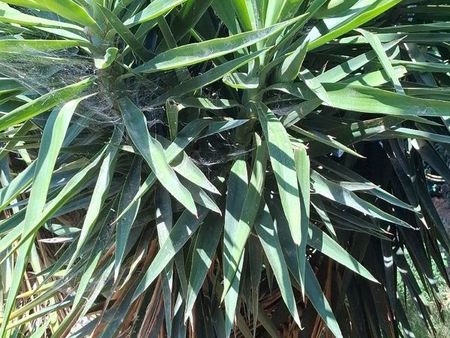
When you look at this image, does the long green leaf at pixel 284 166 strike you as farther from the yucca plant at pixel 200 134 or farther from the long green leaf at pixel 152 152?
the long green leaf at pixel 152 152

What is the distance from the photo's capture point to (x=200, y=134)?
55.7 inches

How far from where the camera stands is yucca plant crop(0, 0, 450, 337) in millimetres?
1238

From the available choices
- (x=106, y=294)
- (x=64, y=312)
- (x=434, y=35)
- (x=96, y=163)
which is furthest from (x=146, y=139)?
Result: (x=64, y=312)

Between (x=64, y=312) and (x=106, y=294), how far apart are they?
0.42m

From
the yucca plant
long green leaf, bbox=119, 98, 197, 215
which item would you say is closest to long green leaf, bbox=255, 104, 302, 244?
the yucca plant

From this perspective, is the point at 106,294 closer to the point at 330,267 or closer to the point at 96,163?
the point at 96,163

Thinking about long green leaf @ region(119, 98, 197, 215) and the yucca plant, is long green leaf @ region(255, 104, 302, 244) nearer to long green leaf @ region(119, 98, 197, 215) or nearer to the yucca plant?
the yucca plant

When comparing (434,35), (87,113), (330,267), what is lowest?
(330,267)

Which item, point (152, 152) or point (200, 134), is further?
point (200, 134)

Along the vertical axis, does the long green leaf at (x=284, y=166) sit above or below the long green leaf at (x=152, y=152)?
below

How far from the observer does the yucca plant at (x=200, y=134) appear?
48.8 inches

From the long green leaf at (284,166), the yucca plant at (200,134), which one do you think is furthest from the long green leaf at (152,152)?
the long green leaf at (284,166)

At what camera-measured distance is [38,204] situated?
3.89 feet

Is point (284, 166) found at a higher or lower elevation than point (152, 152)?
lower
